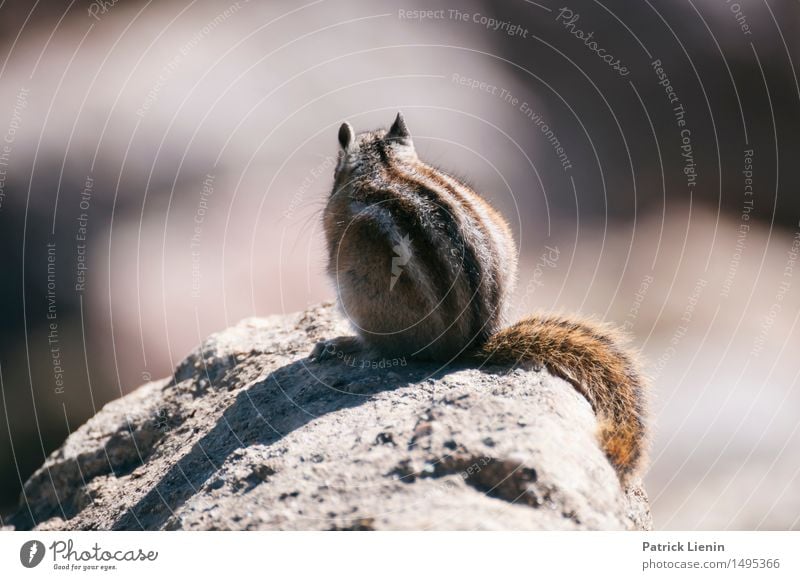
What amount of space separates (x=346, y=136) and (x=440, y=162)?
2.49 m

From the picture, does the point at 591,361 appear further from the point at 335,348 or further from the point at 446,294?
the point at 335,348

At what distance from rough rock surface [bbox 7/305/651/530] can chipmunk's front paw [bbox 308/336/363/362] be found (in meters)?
0.09

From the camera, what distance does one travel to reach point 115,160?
9914 millimetres

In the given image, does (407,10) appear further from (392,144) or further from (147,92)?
(392,144)

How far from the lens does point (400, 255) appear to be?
469 centimetres

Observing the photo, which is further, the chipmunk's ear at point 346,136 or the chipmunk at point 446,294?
the chipmunk's ear at point 346,136

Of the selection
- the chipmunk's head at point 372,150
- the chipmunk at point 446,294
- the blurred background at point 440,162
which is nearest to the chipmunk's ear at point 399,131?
the chipmunk's head at point 372,150

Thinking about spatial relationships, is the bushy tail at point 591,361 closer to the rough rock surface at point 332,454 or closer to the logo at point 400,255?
the rough rock surface at point 332,454

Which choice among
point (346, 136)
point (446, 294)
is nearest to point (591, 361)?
point (446, 294)

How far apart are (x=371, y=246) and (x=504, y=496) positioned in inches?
75.8

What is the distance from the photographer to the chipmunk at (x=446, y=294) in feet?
15.3
